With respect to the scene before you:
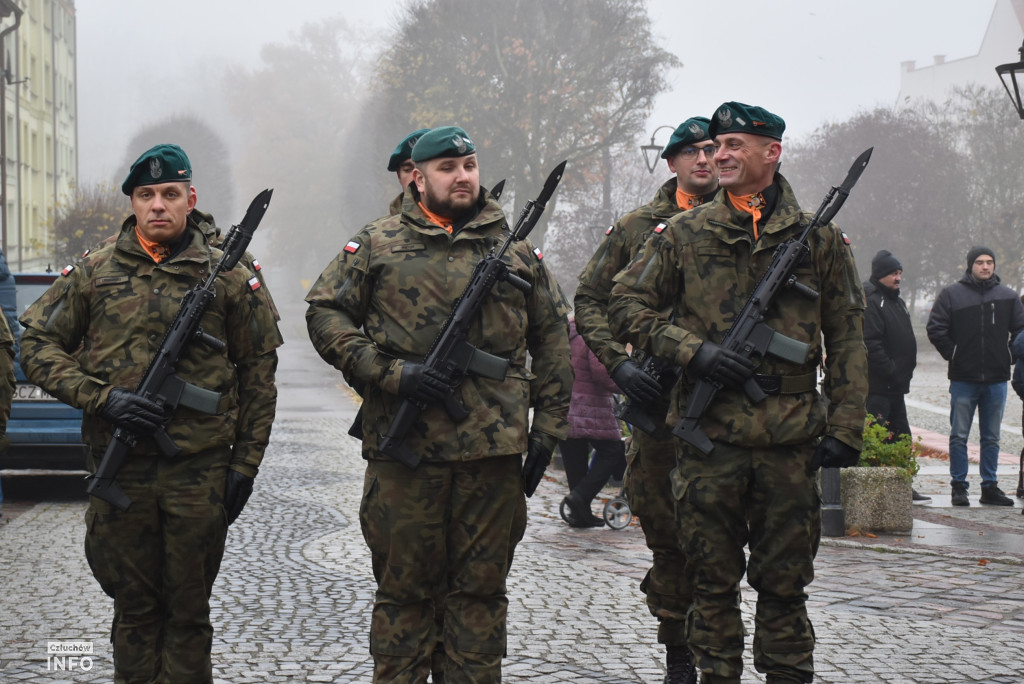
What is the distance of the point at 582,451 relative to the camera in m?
10.0

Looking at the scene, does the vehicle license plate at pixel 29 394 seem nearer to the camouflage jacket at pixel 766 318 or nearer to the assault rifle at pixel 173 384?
the assault rifle at pixel 173 384

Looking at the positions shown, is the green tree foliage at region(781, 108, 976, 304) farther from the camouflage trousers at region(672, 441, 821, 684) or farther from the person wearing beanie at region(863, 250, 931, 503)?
the camouflage trousers at region(672, 441, 821, 684)

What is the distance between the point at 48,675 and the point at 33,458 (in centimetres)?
526

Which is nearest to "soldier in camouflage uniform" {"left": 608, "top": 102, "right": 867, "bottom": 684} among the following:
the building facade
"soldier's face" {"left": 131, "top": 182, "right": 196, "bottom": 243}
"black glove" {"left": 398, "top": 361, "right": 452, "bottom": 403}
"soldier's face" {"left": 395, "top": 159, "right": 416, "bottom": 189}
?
"black glove" {"left": 398, "top": 361, "right": 452, "bottom": 403}

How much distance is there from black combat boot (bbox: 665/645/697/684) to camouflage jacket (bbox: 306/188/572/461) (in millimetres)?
1127

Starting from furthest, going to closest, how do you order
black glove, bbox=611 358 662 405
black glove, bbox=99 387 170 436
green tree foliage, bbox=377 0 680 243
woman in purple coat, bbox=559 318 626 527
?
green tree foliage, bbox=377 0 680 243
woman in purple coat, bbox=559 318 626 527
black glove, bbox=611 358 662 405
black glove, bbox=99 387 170 436

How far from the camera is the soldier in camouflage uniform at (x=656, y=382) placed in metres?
5.31

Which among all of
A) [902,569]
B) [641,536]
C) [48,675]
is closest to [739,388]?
[48,675]

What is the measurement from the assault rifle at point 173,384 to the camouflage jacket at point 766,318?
4.81ft

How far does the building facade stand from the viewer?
1845 inches

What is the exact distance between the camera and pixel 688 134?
5801 millimetres

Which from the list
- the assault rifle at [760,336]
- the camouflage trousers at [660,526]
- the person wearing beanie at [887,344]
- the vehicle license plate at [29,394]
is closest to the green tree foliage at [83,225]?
the vehicle license plate at [29,394]

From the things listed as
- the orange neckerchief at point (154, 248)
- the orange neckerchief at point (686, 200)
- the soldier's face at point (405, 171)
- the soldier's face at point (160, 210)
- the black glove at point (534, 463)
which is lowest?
the black glove at point (534, 463)

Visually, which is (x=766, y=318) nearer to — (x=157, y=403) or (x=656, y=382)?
(x=656, y=382)
